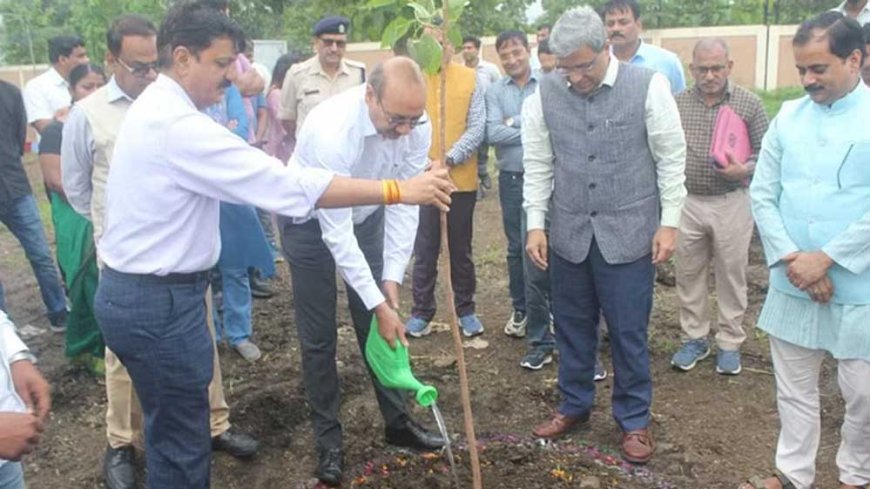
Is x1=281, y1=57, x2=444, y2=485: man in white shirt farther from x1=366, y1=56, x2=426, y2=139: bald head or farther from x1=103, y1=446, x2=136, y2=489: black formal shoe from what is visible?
x1=103, y1=446, x2=136, y2=489: black formal shoe

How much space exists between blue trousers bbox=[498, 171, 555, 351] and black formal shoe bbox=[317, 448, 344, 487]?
1644 mm

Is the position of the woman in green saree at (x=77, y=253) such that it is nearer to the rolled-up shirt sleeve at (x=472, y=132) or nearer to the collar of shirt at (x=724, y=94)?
the rolled-up shirt sleeve at (x=472, y=132)

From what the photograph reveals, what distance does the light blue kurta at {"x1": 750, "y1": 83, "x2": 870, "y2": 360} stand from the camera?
303 cm

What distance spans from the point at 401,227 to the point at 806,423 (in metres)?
1.81

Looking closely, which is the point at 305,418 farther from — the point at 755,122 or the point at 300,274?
the point at 755,122

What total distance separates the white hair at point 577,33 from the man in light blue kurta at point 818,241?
2.53 ft

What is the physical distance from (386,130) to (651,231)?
1.30 m

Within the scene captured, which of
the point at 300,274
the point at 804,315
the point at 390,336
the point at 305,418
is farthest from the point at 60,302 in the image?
the point at 804,315

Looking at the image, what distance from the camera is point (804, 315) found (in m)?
3.18

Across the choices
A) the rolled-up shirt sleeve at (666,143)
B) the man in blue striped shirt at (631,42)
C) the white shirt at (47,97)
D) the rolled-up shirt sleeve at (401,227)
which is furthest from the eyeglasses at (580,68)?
the white shirt at (47,97)

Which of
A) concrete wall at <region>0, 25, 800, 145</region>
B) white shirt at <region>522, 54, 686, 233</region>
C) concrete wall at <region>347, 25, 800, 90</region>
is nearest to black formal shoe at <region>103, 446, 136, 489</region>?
white shirt at <region>522, 54, 686, 233</region>

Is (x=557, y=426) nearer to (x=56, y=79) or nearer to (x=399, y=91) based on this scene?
(x=399, y=91)

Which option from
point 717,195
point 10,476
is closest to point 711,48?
point 717,195

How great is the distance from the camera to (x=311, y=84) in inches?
229
